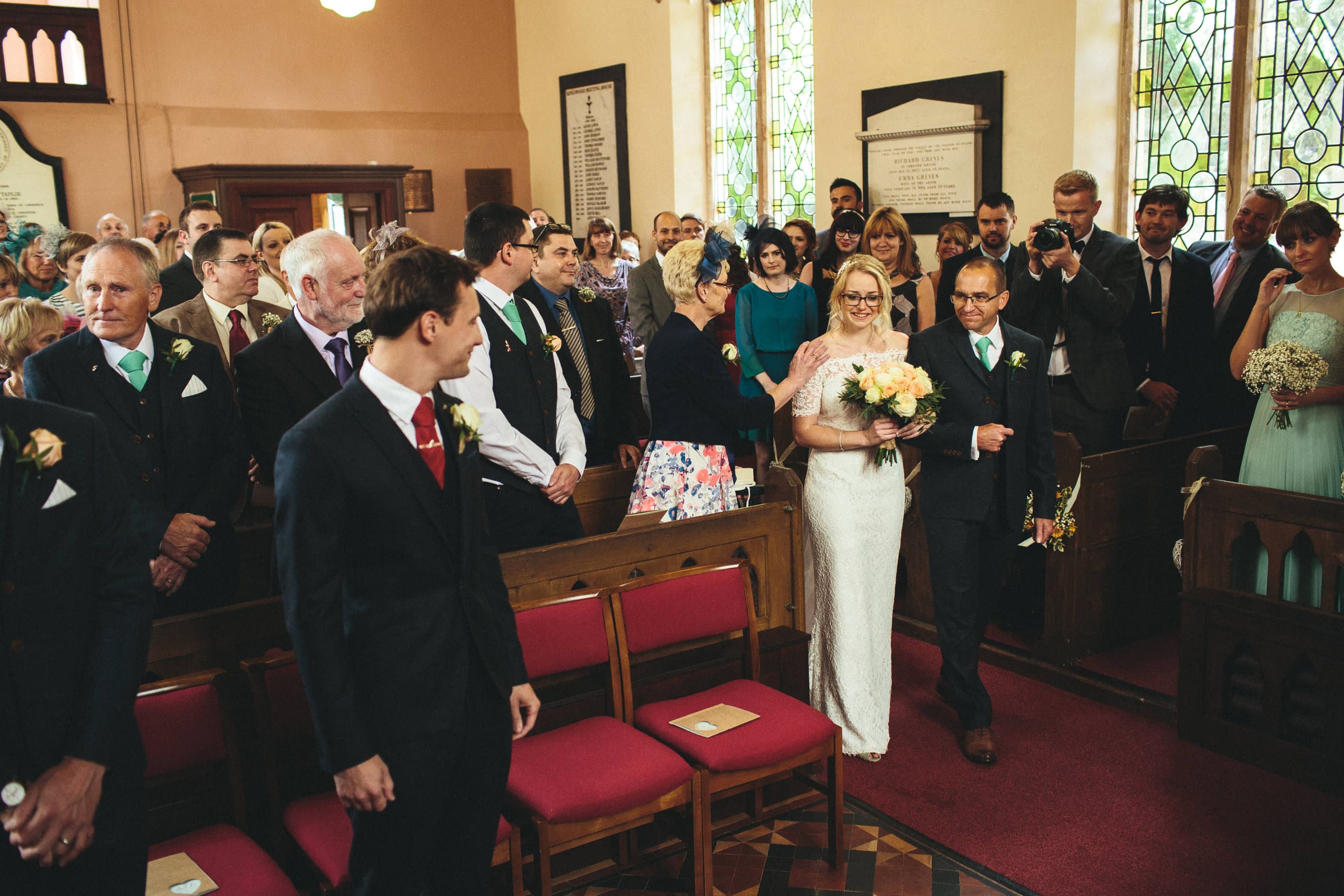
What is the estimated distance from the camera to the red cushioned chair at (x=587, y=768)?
2691mm

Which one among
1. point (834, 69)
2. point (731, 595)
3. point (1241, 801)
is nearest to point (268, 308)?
point (731, 595)

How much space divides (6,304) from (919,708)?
3.72 metres

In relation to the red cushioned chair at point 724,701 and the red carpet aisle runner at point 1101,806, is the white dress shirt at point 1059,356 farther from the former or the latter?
the red cushioned chair at point 724,701

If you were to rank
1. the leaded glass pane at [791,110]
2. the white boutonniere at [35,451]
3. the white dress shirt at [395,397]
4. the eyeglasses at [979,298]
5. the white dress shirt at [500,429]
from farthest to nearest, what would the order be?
1. the leaded glass pane at [791,110]
2. the eyeglasses at [979,298]
3. the white dress shirt at [500,429]
4. the white dress shirt at [395,397]
5. the white boutonniere at [35,451]

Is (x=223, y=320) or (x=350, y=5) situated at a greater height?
(x=350, y=5)

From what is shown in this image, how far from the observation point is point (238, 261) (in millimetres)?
4238

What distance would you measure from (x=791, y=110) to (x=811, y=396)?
6.61m

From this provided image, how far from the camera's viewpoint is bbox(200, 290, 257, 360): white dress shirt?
4.25 metres

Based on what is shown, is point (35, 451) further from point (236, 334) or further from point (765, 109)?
point (765, 109)

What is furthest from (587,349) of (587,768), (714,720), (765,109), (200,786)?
(765,109)

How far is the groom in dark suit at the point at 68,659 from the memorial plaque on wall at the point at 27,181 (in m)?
10.2

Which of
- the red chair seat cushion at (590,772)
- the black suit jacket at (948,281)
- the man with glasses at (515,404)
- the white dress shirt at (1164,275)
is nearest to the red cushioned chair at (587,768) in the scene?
the red chair seat cushion at (590,772)

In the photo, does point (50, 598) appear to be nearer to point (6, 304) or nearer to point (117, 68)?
point (6, 304)

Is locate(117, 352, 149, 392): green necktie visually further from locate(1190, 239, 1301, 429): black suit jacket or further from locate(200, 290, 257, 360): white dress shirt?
locate(1190, 239, 1301, 429): black suit jacket
